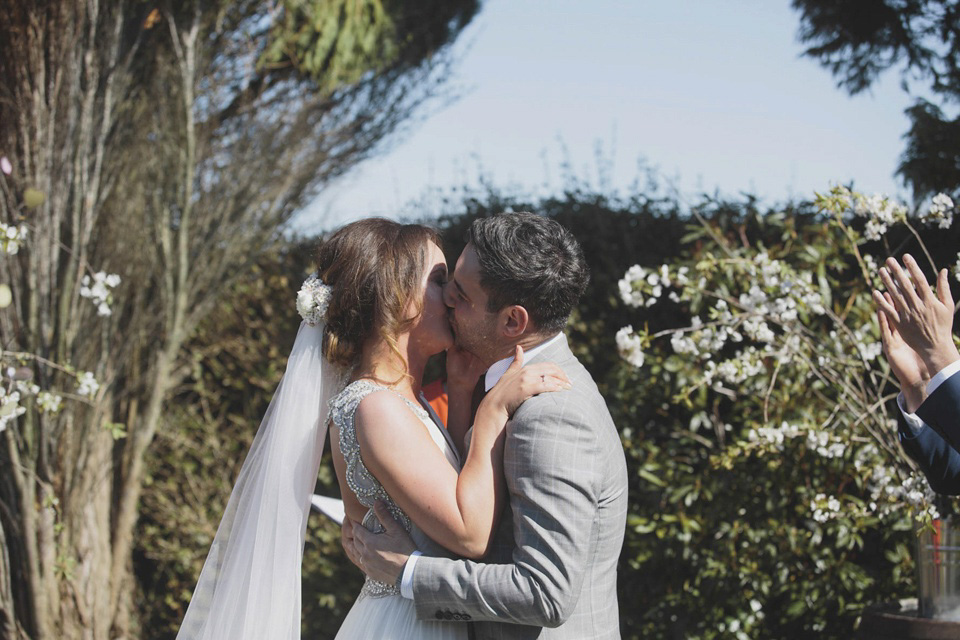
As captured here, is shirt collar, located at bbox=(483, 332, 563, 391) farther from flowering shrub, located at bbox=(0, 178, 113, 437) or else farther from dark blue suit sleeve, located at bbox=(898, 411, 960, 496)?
flowering shrub, located at bbox=(0, 178, 113, 437)

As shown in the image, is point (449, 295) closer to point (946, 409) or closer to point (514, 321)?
point (514, 321)

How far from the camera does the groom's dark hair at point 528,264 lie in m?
1.95

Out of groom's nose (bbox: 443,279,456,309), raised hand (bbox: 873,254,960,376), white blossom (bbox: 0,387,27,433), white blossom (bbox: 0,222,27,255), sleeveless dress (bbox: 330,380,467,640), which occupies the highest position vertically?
white blossom (bbox: 0,222,27,255)

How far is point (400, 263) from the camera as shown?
2.22 meters

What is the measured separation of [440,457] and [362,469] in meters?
0.25

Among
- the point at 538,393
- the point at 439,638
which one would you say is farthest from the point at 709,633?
the point at 538,393

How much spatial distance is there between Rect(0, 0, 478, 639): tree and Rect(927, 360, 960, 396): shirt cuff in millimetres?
3041

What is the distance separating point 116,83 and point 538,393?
12.4 feet

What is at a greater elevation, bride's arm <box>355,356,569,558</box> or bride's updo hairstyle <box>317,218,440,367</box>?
bride's updo hairstyle <box>317,218,440,367</box>

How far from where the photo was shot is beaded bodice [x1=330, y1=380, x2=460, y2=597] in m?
2.11

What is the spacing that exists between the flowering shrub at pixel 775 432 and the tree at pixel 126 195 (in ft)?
8.18

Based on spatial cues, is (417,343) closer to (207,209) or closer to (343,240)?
(343,240)

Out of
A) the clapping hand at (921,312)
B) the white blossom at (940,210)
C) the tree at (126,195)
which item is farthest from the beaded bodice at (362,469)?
the white blossom at (940,210)

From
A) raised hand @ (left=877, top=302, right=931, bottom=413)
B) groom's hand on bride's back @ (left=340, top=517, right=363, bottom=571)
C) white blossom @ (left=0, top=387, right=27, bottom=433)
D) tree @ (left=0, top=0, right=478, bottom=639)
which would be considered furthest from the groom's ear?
tree @ (left=0, top=0, right=478, bottom=639)
